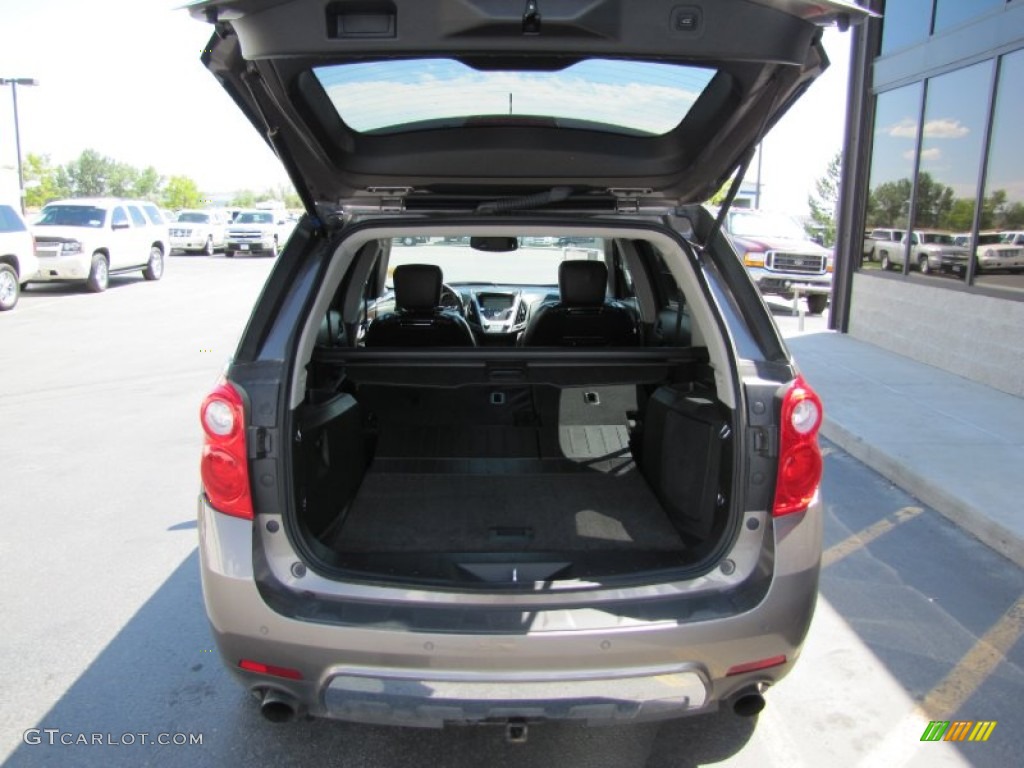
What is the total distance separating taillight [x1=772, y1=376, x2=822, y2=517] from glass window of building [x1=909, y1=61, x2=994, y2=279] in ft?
23.9

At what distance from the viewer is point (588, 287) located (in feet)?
15.5

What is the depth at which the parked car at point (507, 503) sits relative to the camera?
6.39 ft

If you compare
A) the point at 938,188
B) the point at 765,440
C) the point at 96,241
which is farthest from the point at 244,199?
the point at 765,440

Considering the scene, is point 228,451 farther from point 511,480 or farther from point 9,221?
point 9,221

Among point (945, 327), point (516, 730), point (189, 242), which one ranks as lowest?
point (516, 730)

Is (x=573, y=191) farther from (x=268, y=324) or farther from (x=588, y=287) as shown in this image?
(x=588, y=287)

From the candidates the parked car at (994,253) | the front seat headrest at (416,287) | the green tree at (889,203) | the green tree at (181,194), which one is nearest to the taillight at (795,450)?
the front seat headrest at (416,287)

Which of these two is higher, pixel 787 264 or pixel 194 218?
pixel 194 218

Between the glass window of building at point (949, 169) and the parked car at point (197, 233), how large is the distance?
83.6 feet

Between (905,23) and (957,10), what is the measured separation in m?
1.24

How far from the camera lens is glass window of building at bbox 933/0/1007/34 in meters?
7.81

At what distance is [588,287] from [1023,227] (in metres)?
5.32

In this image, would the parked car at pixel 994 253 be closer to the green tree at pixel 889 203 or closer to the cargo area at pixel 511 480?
the green tree at pixel 889 203

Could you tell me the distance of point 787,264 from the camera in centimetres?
1480
